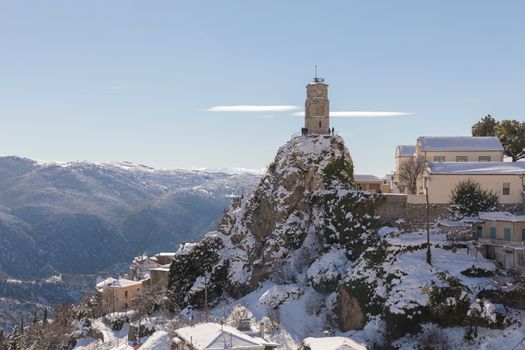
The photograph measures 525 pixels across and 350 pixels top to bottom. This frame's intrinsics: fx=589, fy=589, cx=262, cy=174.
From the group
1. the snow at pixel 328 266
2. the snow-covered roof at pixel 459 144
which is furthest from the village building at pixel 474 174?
the snow at pixel 328 266

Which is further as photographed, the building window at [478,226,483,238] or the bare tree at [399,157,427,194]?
the bare tree at [399,157,427,194]

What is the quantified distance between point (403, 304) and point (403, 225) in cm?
1517

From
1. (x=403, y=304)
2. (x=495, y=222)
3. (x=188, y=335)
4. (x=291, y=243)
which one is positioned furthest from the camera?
(x=291, y=243)

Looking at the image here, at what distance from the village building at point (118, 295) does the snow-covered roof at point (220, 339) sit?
48.0 m

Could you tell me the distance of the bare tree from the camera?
78.0 meters

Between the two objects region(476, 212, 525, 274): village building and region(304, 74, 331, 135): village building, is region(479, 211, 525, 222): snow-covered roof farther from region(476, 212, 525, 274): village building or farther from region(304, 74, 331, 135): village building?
region(304, 74, 331, 135): village building

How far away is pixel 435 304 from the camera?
5416 cm

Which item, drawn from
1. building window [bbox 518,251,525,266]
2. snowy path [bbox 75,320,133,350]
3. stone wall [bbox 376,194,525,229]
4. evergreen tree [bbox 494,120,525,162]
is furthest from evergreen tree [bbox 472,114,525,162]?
snowy path [bbox 75,320,133,350]

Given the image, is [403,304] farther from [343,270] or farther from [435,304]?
[343,270]

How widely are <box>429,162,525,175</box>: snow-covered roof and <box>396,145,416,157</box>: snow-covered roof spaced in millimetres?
15040

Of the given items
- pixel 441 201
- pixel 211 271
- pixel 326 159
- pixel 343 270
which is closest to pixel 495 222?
pixel 441 201

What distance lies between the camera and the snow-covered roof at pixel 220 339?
48.0 metres

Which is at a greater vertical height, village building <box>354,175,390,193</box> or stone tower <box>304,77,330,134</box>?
stone tower <box>304,77,330,134</box>

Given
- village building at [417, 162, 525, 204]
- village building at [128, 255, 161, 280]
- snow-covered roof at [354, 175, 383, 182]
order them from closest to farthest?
village building at [417, 162, 525, 204] → snow-covered roof at [354, 175, 383, 182] → village building at [128, 255, 161, 280]
